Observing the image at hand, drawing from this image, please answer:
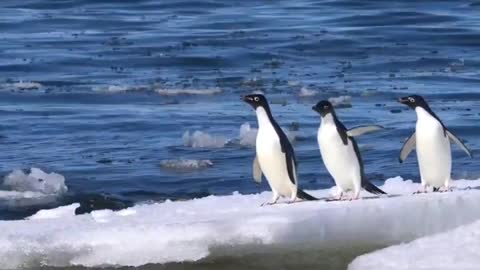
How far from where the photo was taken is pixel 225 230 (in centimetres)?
700

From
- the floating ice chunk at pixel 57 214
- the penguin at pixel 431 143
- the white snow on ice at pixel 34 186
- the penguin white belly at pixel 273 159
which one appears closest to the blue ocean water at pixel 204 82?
the white snow on ice at pixel 34 186

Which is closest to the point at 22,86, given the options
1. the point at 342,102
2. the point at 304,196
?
the point at 342,102

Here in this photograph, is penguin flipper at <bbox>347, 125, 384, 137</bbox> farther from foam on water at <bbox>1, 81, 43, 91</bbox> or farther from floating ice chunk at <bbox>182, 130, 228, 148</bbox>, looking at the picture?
foam on water at <bbox>1, 81, 43, 91</bbox>

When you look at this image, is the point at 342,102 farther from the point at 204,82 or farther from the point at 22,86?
the point at 22,86

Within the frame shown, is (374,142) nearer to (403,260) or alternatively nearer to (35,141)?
(35,141)

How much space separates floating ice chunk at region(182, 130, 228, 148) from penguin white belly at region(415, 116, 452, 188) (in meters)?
4.14

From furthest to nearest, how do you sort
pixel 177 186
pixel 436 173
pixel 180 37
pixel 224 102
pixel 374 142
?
pixel 180 37, pixel 224 102, pixel 374 142, pixel 177 186, pixel 436 173

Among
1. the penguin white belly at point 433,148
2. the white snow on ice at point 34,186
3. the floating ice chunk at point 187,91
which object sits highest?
the floating ice chunk at point 187,91

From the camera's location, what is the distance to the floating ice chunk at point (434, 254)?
6520 mm

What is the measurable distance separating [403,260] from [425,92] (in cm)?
846

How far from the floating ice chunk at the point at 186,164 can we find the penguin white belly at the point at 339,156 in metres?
3.42

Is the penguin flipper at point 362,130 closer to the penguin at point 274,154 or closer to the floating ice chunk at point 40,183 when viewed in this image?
the penguin at point 274,154

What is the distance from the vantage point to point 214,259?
698cm

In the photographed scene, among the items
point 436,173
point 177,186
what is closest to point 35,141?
point 177,186
